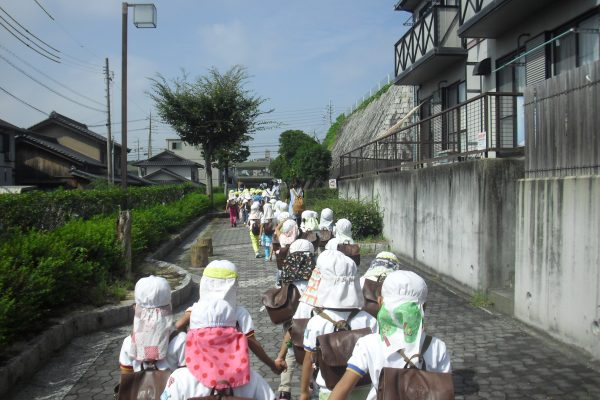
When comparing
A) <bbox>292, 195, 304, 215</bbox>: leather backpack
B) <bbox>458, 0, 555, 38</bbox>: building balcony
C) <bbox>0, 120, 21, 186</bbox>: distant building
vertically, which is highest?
<bbox>458, 0, 555, 38</bbox>: building balcony

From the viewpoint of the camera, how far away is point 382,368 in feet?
9.12

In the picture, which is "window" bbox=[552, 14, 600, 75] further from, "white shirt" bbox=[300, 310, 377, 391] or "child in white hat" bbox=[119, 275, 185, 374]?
"child in white hat" bbox=[119, 275, 185, 374]

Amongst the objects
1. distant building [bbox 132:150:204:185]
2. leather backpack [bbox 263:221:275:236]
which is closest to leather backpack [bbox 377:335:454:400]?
leather backpack [bbox 263:221:275:236]

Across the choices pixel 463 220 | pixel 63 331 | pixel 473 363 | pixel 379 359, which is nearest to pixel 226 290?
pixel 379 359

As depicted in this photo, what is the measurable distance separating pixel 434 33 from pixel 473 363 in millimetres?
11436

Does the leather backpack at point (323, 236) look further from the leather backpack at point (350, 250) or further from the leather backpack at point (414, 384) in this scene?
the leather backpack at point (414, 384)

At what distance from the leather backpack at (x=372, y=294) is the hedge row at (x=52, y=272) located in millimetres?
3301

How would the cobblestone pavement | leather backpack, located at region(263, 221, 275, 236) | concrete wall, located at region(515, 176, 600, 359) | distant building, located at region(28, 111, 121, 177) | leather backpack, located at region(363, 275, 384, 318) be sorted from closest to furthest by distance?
leather backpack, located at region(363, 275, 384, 318)
the cobblestone pavement
concrete wall, located at region(515, 176, 600, 359)
leather backpack, located at region(263, 221, 275, 236)
distant building, located at region(28, 111, 121, 177)

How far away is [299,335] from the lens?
160 inches

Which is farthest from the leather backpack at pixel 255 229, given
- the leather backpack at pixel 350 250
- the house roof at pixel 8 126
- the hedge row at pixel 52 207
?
the house roof at pixel 8 126

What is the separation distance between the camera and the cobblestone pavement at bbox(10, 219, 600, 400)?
5.00 m

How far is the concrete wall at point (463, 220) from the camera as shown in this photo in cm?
815

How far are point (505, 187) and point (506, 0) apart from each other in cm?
454

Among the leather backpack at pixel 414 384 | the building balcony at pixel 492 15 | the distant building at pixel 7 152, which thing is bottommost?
the leather backpack at pixel 414 384
